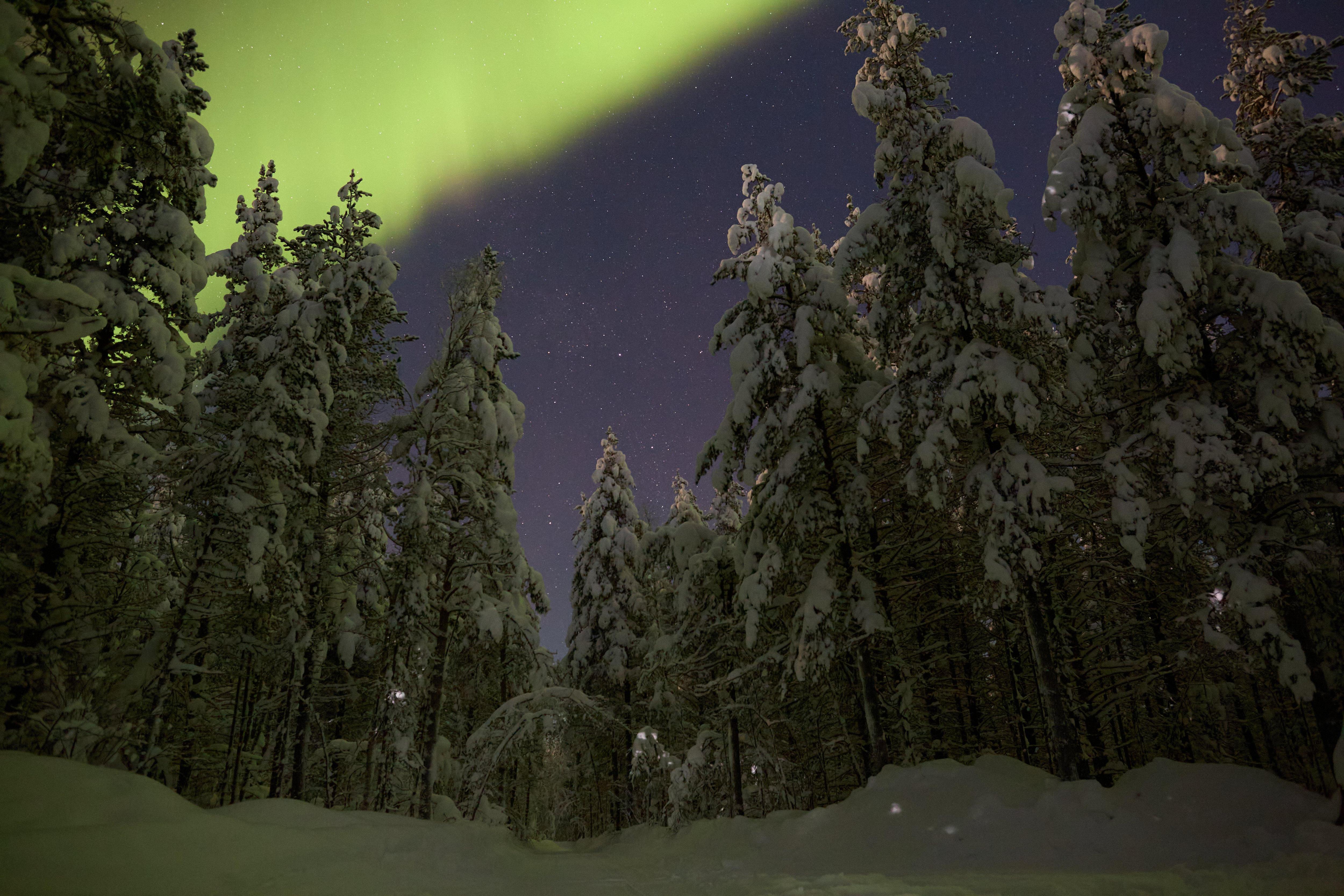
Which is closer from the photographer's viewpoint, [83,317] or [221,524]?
[83,317]

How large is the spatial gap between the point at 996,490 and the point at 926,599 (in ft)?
19.1

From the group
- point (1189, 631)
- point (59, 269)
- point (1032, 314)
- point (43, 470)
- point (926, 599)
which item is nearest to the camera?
point (43, 470)

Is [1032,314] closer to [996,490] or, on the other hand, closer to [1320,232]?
[996,490]

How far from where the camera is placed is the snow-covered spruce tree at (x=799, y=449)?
472 inches

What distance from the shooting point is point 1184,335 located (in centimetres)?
961

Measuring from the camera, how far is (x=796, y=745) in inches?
908

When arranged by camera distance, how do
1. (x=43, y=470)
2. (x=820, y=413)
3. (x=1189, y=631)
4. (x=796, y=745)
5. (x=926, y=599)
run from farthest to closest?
(x=796, y=745) → (x=926, y=599) → (x=820, y=413) → (x=1189, y=631) → (x=43, y=470)

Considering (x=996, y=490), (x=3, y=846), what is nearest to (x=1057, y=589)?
(x=996, y=490)

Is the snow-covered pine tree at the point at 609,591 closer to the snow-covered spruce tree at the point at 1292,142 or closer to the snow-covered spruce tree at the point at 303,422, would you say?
the snow-covered spruce tree at the point at 303,422

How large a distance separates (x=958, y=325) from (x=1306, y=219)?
255 inches

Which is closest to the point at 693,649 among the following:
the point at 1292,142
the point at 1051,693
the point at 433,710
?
the point at 433,710

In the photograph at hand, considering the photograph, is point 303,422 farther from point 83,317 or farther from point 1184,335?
point 1184,335

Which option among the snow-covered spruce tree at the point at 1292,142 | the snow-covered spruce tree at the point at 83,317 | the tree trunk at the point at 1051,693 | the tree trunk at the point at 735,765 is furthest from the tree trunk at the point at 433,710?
the snow-covered spruce tree at the point at 1292,142

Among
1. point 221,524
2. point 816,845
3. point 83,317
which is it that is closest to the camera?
point 83,317
